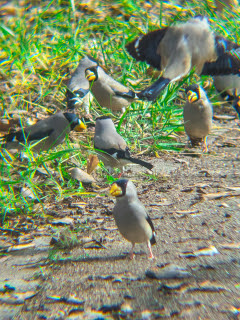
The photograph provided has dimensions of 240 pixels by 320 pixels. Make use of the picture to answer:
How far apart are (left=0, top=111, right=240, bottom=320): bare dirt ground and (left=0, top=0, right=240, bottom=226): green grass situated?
34 cm

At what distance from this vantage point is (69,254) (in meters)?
2.10

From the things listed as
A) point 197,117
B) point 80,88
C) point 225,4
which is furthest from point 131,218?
point 225,4

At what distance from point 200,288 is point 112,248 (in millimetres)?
597

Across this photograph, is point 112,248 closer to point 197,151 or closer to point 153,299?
point 153,299

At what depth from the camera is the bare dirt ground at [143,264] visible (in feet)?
5.37

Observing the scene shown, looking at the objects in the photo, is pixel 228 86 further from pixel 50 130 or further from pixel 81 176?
pixel 81 176

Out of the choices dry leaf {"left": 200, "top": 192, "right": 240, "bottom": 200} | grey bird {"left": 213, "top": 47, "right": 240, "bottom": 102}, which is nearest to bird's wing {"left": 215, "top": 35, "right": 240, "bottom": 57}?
grey bird {"left": 213, "top": 47, "right": 240, "bottom": 102}

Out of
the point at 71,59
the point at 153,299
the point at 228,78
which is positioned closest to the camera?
the point at 153,299

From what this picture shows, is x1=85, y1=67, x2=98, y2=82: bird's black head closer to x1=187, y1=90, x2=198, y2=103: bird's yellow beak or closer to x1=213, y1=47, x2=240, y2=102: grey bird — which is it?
x1=187, y1=90, x2=198, y2=103: bird's yellow beak

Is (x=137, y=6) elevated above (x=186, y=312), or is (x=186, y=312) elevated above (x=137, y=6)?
(x=137, y=6)

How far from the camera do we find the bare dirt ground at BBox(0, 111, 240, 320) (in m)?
1.64

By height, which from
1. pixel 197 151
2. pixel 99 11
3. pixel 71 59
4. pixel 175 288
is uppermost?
pixel 99 11

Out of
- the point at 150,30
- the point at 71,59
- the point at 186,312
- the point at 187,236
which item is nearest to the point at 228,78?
the point at 150,30

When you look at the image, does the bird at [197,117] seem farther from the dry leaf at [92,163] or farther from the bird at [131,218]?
the bird at [131,218]
